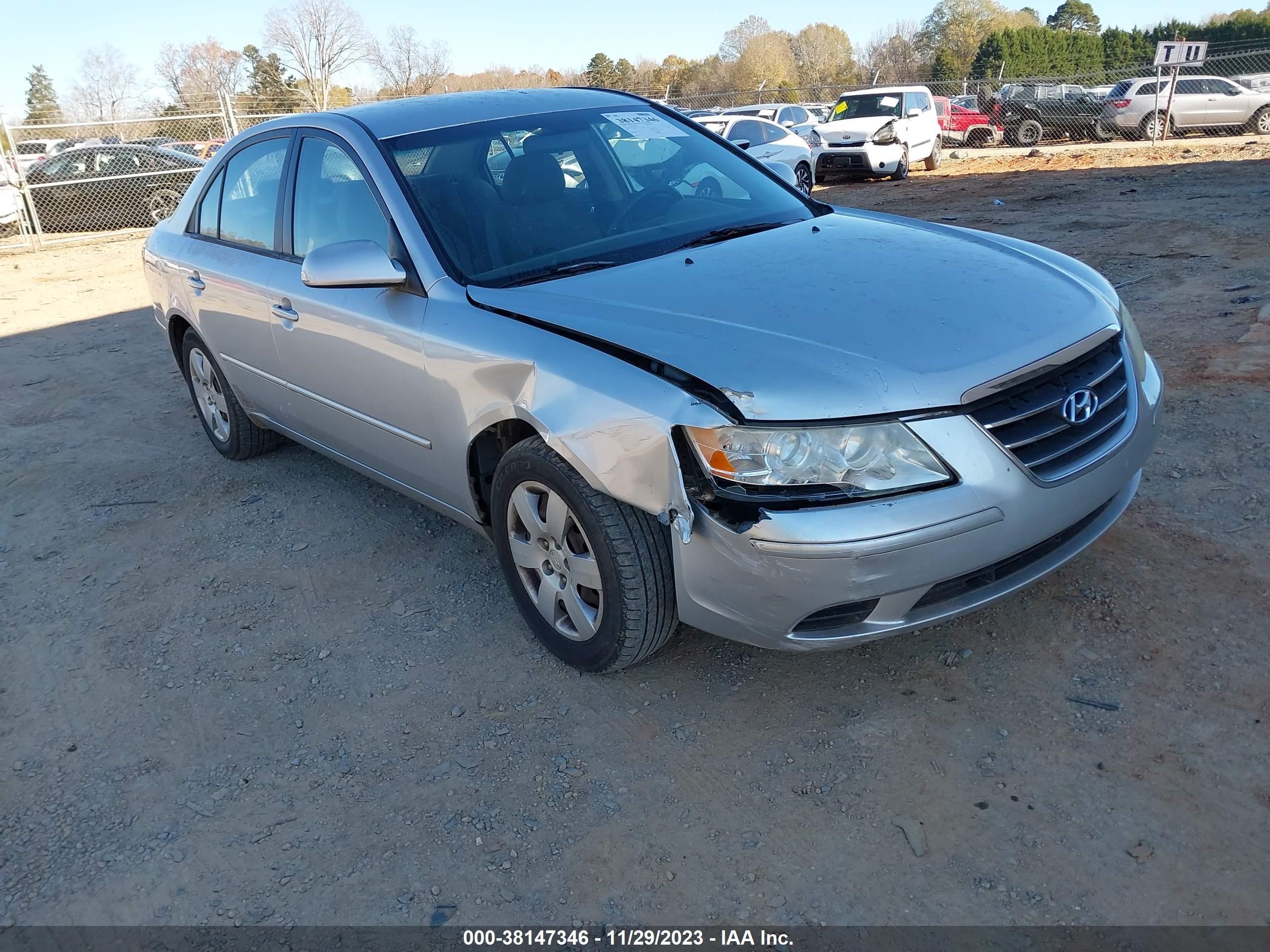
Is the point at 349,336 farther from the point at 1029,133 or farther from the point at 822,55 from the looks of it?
the point at 822,55

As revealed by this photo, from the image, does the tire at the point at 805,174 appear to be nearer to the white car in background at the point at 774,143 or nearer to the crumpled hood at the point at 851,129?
the white car in background at the point at 774,143

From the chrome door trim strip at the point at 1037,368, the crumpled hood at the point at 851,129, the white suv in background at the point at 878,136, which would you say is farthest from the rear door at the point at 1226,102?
the chrome door trim strip at the point at 1037,368

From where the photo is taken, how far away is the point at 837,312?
8.73 ft

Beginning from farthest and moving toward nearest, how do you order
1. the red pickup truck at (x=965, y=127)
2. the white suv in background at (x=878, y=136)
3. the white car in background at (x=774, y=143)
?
the red pickup truck at (x=965, y=127) < the white suv in background at (x=878, y=136) < the white car in background at (x=774, y=143)

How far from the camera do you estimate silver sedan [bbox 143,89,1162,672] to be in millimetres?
2377

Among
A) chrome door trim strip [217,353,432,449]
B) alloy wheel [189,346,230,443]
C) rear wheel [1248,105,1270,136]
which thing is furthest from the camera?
rear wheel [1248,105,1270,136]

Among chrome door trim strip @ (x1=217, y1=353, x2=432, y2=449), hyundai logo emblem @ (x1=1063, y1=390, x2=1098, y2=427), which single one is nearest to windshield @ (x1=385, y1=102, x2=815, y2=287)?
chrome door trim strip @ (x1=217, y1=353, x2=432, y2=449)

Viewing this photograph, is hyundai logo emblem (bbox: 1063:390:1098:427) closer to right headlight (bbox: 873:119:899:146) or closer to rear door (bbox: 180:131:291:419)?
rear door (bbox: 180:131:291:419)

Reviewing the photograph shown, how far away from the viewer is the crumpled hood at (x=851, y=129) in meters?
16.5

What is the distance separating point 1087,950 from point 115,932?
218cm

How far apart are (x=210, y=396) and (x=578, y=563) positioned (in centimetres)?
322

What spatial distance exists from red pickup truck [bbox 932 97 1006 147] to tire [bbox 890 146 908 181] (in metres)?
9.26

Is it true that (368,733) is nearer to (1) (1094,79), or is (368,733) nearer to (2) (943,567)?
(2) (943,567)

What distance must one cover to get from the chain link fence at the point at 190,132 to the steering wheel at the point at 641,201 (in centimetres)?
1223
